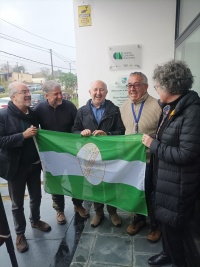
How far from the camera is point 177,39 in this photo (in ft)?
12.5

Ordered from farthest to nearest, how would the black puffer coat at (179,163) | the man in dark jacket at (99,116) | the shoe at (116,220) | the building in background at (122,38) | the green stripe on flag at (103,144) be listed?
the building in background at (122,38) < the shoe at (116,220) < the man in dark jacket at (99,116) < the green stripe on flag at (103,144) < the black puffer coat at (179,163)

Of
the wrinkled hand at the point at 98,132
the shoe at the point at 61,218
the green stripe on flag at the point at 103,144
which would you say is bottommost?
the shoe at the point at 61,218

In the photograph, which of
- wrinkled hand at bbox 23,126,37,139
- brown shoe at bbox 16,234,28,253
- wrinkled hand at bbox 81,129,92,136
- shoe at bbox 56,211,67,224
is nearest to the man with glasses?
wrinkled hand at bbox 81,129,92,136

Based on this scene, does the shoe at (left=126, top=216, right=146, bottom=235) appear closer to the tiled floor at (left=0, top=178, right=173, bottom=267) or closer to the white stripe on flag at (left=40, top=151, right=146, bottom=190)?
the tiled floor at (left=0, top=178, right=173, bottom=267)

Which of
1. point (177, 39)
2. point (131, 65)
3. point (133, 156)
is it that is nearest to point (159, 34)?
point (177, 39)

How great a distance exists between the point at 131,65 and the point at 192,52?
1366mm

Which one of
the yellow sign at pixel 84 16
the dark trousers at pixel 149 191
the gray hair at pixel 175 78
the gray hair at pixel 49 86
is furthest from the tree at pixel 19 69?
the gray hair at pixel 175 78

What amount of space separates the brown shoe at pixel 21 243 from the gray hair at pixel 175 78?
2393 millimetres

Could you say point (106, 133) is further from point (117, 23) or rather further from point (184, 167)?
point (117, 23)

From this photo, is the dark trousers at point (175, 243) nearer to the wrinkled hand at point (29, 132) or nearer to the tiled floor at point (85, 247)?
the tiled floor at point (85, 247)

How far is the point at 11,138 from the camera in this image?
248cm

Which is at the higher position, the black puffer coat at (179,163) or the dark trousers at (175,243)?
the black puffer coat at (179,163)

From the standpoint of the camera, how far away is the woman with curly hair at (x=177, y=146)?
5.72 feet

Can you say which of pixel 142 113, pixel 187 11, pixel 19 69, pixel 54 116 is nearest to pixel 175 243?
pixel 142 113
